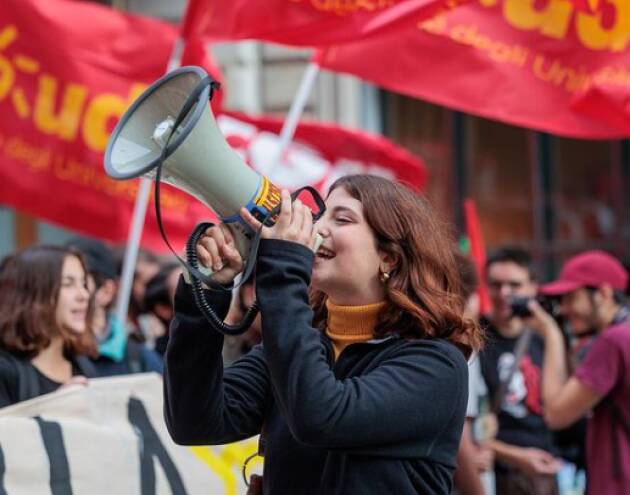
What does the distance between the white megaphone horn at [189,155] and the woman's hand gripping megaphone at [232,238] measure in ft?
0.07

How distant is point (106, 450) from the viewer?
3920 mm

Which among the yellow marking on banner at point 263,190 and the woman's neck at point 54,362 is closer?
the yellow marking on banner at point 263,190

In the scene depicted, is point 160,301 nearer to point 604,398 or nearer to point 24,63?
point 24,63

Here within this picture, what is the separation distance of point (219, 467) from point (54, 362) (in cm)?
68

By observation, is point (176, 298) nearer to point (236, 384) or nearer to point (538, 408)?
point (236, 384)

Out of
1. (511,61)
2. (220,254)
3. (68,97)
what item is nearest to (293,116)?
(511,61)

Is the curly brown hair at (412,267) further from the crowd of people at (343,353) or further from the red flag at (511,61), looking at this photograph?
the red flag at (511,61)

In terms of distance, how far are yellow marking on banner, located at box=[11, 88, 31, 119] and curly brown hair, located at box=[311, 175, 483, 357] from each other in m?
4.02

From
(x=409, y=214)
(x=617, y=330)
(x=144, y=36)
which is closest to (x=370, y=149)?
(x=144, y=36)

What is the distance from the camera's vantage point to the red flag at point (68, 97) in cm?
646

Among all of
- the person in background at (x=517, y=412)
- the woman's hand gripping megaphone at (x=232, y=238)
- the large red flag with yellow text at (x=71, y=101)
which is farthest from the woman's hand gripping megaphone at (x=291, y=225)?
the large red flag with yellow text at (x=71, y=101)

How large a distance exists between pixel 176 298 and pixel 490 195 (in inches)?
392

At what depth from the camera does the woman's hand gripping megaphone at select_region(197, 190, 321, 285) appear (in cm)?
253

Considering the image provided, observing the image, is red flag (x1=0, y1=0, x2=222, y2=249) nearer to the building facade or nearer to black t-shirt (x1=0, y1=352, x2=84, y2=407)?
black t-shirt (x1=0, y1=352, x2=84, y2=407)
